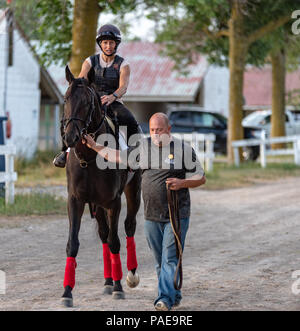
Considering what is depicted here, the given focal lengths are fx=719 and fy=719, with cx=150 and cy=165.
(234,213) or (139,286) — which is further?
(234,213)

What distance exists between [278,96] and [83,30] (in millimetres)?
16729

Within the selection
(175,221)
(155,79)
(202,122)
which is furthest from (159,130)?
(155,79)

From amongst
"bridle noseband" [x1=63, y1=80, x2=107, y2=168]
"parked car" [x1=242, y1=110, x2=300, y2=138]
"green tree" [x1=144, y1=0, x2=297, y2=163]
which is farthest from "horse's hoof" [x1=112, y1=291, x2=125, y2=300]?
"parked car" [x1=242, y1=110, x2=300, y2=138]

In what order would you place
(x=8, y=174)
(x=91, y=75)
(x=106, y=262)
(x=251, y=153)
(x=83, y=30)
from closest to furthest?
(x=91, y=75), (x=106, y=262), (x=8, y=174), (x=83, y=30), (x=251, y=153)

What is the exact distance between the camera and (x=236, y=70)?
24.4m

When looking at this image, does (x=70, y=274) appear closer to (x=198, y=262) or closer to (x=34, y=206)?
(x=198, y=262)

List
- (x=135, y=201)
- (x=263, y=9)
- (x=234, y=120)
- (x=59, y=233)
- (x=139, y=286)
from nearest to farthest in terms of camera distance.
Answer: (x=139, y=286)
(x=135, y=201)
(x=59, y=233)
(x=263, y=9)
(x=234, y=120)

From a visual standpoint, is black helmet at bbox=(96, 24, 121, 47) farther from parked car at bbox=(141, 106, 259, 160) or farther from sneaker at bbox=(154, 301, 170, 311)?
parked car at bbox=(141, 106, 259, 160)

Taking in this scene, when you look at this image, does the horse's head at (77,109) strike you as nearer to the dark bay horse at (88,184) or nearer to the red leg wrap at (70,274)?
the dark bay horse at (88,184)

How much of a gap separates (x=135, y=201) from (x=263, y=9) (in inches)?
589

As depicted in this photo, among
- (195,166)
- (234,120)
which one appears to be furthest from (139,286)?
(234,120)

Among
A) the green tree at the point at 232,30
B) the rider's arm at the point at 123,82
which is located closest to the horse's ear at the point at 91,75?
the rider's arm at the point at 123,82

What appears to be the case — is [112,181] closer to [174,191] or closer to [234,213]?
[174,191]

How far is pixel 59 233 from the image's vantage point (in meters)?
11.3
